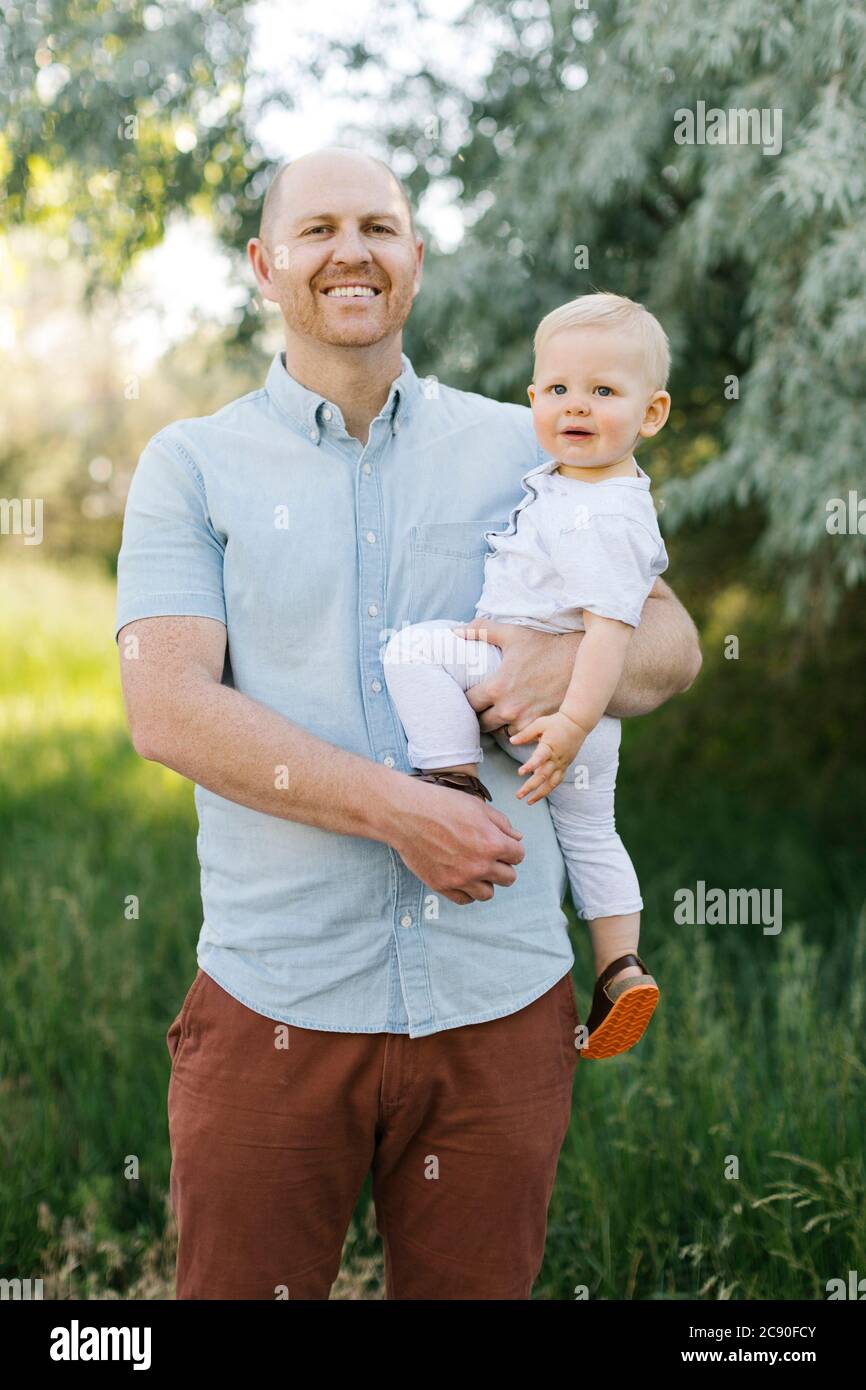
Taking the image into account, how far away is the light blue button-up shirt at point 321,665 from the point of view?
1906 mm

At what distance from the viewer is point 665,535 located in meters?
5.18

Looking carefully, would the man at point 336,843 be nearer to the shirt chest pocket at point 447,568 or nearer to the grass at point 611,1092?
the shirt chest pocket at point 447,568

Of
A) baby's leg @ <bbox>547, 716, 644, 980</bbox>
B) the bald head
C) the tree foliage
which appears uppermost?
the tree foliage

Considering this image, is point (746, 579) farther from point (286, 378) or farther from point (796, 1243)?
point (286, 378)

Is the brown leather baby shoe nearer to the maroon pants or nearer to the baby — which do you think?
the baby

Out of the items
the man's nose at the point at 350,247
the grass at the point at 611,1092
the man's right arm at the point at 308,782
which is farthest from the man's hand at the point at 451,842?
the grass at the point at 611,1092

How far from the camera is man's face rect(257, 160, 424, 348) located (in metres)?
1.94

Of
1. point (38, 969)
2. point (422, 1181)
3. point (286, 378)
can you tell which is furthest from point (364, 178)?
point (38, 969)

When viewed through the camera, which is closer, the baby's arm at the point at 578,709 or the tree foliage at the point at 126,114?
the baby's arm at the point at 578,709

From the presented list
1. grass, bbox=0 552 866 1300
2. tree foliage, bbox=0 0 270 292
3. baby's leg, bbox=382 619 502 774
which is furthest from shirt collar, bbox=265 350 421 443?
tree foliage, bbox=0 0 270 292

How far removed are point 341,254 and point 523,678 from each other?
2.42 feet

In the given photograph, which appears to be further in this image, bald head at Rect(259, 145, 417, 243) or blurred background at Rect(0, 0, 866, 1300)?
blurred background at Rect(0, 0, 866, 1300)

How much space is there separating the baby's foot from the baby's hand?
0.36 m

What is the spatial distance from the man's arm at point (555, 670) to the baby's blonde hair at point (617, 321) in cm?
40
